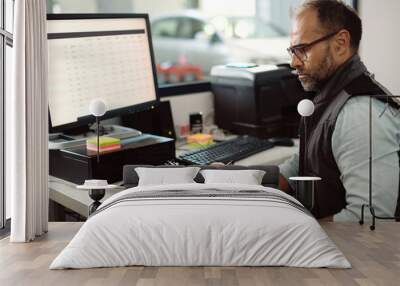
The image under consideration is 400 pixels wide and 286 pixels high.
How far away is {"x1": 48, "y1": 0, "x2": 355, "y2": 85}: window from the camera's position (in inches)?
213

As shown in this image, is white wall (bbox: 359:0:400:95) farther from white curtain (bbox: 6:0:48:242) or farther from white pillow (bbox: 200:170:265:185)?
white curtain (bbox: 6:0:48:242)

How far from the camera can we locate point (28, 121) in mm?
2650

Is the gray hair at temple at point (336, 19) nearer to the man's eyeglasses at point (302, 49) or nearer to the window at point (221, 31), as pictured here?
the man's eyeglasses at point (302, 49)

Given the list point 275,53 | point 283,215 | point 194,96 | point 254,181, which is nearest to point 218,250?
point 283,215

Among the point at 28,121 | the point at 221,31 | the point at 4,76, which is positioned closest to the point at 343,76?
the point at 28,121

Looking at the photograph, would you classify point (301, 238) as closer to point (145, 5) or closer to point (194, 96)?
point (194, 96)

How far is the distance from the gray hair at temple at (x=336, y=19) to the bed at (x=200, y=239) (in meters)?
1.18

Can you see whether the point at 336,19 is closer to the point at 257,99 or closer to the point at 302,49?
the point at 302,49

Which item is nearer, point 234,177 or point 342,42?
point 234,177

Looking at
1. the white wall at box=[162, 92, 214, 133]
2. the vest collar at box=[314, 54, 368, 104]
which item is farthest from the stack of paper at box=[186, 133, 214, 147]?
the vest collar at box=[314, 54, 368, 104]

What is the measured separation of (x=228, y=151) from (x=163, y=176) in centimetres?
77

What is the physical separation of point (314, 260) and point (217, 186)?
463 mm

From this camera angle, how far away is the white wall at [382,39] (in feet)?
15.8

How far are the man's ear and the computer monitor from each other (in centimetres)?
94
